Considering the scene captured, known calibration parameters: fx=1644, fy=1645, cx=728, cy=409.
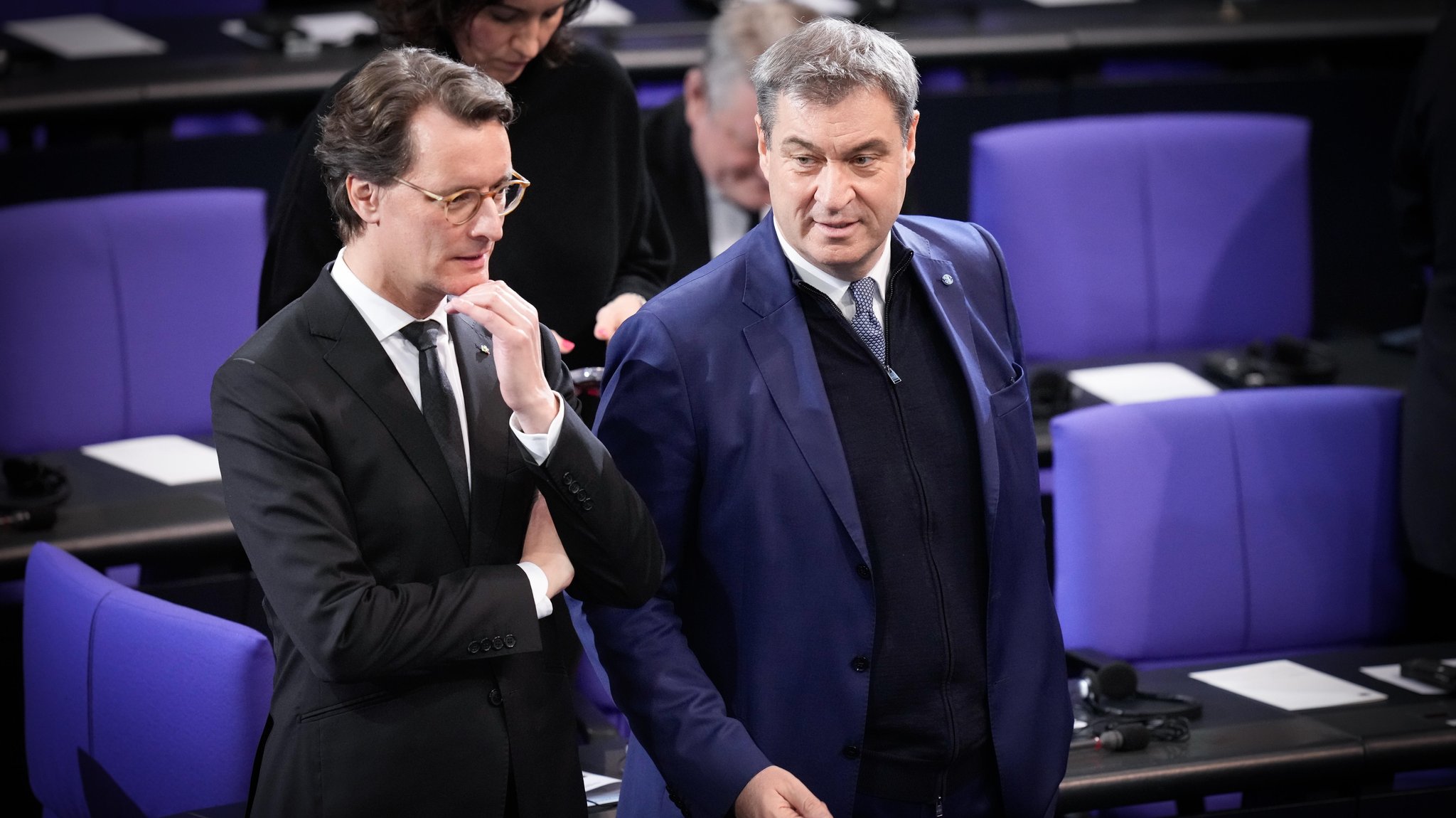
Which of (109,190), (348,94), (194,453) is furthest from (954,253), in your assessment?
(109,190)

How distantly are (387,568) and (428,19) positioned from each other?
0.95 metres

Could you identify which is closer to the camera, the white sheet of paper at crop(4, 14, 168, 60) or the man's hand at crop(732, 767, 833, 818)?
the man's hand at crop(732, 767, 833, 818)

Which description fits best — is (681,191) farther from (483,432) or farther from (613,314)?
(483,432)

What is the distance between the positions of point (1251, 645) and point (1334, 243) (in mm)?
2339

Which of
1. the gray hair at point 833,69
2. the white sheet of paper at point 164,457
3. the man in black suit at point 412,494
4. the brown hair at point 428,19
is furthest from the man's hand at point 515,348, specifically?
the white sheet of paper at point 164,457

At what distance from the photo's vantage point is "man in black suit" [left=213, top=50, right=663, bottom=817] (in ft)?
5.63

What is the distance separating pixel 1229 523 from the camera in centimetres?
325

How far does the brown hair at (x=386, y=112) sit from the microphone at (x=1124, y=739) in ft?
4.48

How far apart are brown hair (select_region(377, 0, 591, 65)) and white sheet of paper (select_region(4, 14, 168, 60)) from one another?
310 cm

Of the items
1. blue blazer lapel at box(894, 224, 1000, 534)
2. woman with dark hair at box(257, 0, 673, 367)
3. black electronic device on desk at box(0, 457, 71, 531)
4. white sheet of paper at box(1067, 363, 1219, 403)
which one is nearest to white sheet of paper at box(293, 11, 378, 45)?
black electronic device on desk at box(0, 457, 71, 531)

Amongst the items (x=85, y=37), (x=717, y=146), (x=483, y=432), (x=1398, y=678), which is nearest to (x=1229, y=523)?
(x=1398, y=678)

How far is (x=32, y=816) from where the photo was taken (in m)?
3.22

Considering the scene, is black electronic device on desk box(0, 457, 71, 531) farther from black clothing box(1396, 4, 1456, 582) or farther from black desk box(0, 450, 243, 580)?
black clothing box(1396, 4, 1456, 582)

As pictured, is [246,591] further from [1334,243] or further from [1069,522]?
[1334,243]
